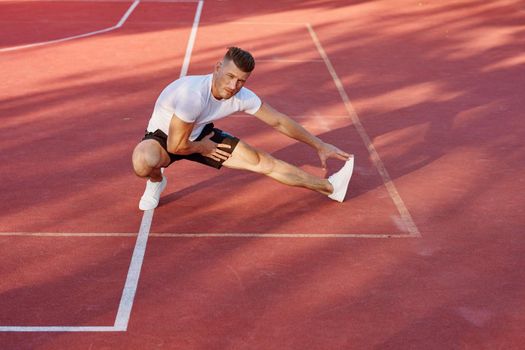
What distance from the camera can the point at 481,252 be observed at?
6547 millimetres

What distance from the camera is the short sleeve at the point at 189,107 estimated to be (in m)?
6.46

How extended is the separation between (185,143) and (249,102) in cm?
65

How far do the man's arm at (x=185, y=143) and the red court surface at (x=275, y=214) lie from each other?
583 millimetres

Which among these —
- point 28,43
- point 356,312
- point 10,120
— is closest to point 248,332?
point 356,312

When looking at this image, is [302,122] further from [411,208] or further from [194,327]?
[194,327]

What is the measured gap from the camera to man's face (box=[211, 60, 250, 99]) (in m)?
6.29

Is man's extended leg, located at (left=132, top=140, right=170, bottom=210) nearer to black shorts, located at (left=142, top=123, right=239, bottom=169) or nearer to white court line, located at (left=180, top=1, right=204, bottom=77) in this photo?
black shorts, located at (left=142, top=123, right=239, bottom=169)

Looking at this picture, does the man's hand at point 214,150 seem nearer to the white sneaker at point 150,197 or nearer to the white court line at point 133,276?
the white sneaker at point 150,197

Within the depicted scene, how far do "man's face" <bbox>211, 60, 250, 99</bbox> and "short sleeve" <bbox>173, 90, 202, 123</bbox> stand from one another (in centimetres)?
18

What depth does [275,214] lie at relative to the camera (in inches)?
284

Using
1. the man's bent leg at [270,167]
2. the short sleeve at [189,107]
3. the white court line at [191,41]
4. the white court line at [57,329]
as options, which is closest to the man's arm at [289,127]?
the man's bent leg at [270,167]

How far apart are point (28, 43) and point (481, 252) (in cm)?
917

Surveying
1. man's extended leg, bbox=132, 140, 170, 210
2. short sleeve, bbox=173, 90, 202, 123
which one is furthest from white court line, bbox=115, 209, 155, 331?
short sleeve, bbox=173, 90, 202, 123

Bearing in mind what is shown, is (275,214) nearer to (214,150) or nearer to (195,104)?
(214,150)
